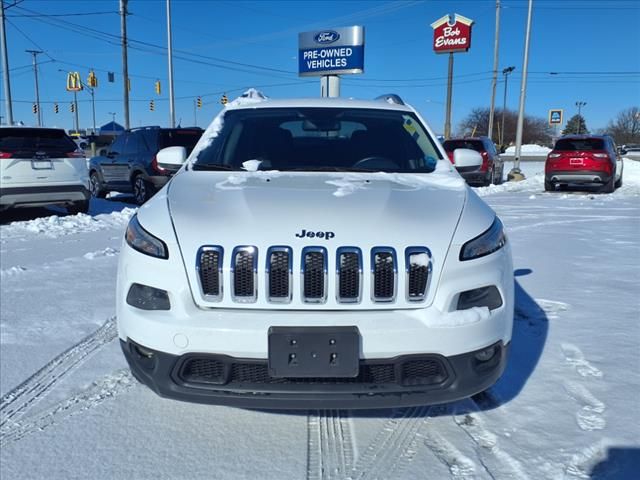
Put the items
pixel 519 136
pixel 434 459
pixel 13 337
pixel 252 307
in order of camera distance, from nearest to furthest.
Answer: pixel 252 307 < pixel 434 459 < pixel 13 337 < pixel 519 136

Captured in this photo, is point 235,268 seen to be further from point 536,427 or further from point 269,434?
point 536,427

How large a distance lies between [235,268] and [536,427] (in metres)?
1.64

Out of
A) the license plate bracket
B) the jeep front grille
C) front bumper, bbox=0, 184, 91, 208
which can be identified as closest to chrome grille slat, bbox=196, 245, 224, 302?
the jeep front grille

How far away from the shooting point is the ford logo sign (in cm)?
2086

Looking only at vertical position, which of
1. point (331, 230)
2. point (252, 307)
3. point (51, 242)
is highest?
point (331, 230)

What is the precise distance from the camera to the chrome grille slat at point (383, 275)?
210 cm

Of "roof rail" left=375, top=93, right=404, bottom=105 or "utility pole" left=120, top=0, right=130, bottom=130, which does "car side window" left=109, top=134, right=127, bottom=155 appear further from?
"utility pole" left=120, top=0, right=130, bottom=130

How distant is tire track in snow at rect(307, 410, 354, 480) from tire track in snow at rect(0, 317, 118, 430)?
147 cm

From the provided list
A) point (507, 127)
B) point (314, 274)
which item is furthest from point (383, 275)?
point (507, 127)

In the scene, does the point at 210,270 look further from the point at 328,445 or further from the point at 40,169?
the point at 40,169

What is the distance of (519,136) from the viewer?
21.6 metres

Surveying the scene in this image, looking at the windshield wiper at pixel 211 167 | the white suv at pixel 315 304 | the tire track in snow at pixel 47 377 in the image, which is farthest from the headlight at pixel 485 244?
the tire track in snow at pixel 47 377

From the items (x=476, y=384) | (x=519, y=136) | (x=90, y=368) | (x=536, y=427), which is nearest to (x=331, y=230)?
(x=476, y=384)

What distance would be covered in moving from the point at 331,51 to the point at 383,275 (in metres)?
20.4
